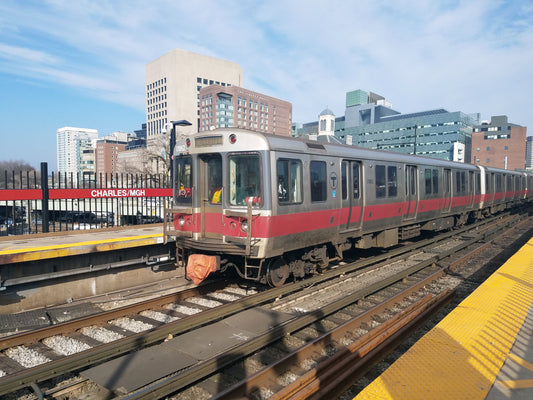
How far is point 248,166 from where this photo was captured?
7.06m

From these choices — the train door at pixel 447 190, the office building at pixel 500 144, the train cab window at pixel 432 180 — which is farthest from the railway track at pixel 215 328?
the office building at pixel 500 144

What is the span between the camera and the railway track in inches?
167

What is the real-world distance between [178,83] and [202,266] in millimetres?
131357

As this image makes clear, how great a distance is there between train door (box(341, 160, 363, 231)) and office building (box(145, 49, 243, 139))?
119 metres

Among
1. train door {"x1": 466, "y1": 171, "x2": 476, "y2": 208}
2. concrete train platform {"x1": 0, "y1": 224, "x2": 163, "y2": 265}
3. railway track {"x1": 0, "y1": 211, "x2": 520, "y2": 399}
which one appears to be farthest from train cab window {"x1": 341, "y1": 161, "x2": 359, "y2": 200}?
train door {"x1": 466, "y1": 171, "x2": 476, "y2": 208}

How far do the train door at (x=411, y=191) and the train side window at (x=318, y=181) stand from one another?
15.2ft

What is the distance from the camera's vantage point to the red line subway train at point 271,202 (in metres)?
6.89

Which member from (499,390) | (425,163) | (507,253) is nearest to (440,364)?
(499,390)

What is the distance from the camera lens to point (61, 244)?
823cm

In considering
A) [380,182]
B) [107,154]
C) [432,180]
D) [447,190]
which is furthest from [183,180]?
[107,154]

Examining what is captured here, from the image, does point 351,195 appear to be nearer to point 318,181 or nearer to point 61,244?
point 318,181

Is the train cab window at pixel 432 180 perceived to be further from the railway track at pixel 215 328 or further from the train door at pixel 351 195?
the train door at pixel 351 195

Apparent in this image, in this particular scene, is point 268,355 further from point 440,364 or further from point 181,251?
point 181,251

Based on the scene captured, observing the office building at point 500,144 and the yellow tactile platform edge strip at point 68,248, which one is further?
the office building at point 500,144
